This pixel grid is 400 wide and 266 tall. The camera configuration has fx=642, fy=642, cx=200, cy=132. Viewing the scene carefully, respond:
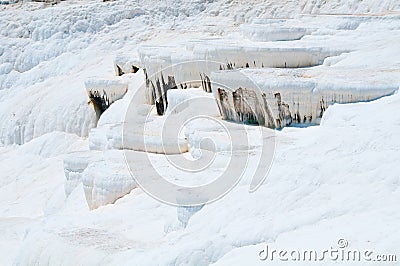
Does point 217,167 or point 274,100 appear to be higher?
point 217,167

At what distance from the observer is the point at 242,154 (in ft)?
23.1

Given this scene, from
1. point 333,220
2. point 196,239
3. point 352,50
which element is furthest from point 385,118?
point 352,50

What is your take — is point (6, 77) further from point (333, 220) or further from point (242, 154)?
point (333, 220)

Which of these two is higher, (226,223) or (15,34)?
(226,223)

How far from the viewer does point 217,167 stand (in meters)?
6.91

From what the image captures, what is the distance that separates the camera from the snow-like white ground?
523 centimetres

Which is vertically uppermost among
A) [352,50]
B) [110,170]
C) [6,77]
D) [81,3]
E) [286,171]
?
[286,171]

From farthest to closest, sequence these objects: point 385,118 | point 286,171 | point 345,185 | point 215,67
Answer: point 215,67 < point 385,118 < point 286,171 < point 345,185

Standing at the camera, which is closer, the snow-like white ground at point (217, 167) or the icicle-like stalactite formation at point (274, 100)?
the snow-like white ground at point (217, 167)

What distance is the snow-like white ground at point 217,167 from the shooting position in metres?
5.23

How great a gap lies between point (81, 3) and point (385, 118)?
16.2 meters

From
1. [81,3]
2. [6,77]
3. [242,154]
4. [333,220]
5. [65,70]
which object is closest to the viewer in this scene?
[333,220]

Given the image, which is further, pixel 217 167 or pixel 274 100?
pixel 274 100

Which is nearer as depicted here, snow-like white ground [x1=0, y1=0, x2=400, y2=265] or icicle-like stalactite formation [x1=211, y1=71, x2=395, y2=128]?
snow-like white ground [x1=0, y1=0, x2=400, y2=265]
